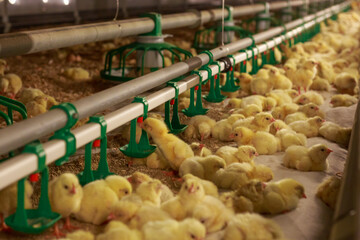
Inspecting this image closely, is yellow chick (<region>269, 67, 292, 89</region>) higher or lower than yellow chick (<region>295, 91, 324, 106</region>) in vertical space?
higher

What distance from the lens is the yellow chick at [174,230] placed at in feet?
5.67

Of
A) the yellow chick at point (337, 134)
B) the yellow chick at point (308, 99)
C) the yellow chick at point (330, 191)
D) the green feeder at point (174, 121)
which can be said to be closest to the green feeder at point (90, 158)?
the green feeder at point (174, 121)

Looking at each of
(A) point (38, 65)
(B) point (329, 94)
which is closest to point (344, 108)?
(B) point (329, 94)

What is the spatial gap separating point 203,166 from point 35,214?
36.6 inches

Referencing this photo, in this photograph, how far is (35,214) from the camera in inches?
76.0

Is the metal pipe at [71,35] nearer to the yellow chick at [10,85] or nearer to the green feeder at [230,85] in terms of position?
the yellow chick at [10,85]

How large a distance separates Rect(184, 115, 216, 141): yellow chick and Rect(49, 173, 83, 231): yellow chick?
1.44 metres

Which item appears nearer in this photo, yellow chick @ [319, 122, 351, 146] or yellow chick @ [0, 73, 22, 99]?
yellow chick @ [319, 122, 351, 146]

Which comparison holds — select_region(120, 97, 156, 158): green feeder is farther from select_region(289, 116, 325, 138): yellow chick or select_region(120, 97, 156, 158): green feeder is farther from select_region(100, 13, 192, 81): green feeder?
select_region(100, 13, 192, 81): green feeder

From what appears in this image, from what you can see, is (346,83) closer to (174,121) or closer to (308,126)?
(308,126)

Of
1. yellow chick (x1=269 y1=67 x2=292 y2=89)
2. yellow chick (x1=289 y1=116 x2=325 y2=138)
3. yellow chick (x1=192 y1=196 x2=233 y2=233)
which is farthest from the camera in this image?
yellow chick (x1=269 y1=67 x2=292 y2=89)

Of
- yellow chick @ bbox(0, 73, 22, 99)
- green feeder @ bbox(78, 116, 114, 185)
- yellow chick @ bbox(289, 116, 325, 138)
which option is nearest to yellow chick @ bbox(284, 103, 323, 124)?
yellow chick @ bbox(289, 116, 325, 138)

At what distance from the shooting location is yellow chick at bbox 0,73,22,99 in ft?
14.3

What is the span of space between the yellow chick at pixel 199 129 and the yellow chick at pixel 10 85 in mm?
1882
